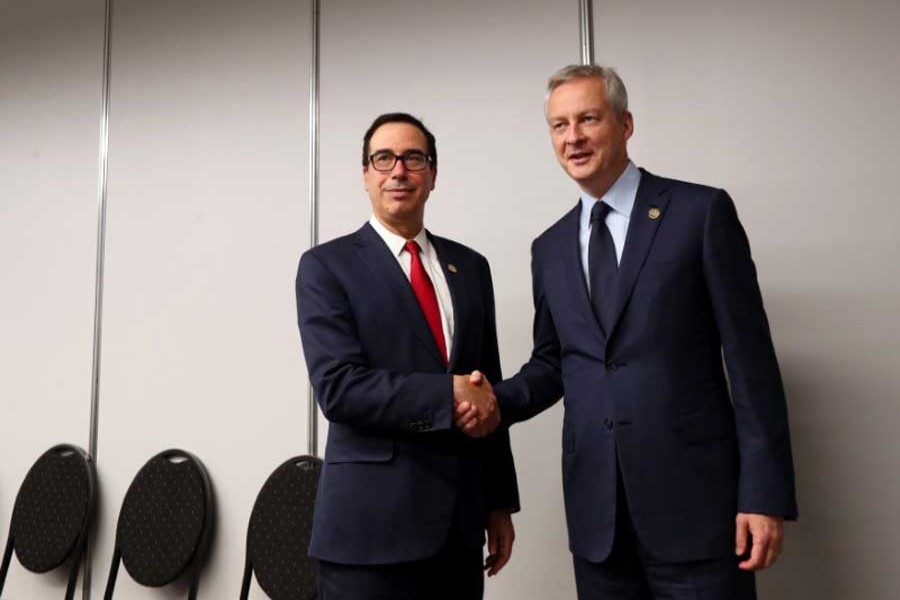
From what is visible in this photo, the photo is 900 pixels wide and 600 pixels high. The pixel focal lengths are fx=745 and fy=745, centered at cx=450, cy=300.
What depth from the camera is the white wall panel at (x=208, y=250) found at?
9.87 feet

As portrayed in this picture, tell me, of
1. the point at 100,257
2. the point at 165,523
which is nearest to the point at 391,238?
the point at 165,523

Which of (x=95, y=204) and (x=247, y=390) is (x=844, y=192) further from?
(x=95, y=204)

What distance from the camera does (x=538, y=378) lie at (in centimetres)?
189

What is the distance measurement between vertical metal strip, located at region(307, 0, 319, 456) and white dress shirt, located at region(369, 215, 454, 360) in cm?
111

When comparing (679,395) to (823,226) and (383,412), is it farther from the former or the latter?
(823,226)

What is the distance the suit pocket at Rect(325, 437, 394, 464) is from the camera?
5.41ft

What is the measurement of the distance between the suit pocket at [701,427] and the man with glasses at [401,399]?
407 mm

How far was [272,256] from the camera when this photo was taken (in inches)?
119

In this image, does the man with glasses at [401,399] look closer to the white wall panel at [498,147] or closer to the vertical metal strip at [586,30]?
the white wall panel at [498,147]

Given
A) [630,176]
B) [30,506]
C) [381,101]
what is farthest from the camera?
[30,506]

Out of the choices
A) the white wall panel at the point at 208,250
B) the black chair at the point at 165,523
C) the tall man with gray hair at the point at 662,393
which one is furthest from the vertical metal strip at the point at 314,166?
the tall man with gray hair at the point at 662,393

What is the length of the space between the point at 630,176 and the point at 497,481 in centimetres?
82

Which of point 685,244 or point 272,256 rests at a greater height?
point 272,256

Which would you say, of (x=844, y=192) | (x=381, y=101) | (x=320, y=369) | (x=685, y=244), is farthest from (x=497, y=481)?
(x=381, y=101)
